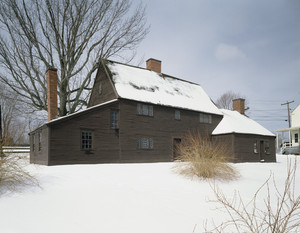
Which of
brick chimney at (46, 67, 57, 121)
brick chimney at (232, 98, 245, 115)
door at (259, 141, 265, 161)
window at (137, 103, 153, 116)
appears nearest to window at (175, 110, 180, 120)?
window at (137, 103, 153, 116)

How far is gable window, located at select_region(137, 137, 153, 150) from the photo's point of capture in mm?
17766

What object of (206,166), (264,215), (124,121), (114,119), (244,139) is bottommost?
(264,215)

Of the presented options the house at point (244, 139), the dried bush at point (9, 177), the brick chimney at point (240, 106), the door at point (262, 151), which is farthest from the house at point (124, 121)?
the dried bush at point (9, 177)

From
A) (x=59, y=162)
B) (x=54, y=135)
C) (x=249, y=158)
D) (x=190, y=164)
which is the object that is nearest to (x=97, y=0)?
(x=54, y=135)

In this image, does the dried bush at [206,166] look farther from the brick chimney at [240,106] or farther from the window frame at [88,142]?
the brick chimney at [240,106]

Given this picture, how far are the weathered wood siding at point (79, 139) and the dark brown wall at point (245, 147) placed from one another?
10750 mm

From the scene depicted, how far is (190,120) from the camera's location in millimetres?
21641

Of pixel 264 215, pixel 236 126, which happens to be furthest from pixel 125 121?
pixel 264 215

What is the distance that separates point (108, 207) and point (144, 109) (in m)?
13.0

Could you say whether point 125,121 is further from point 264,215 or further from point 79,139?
point 264,215

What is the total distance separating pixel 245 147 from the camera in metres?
21.4

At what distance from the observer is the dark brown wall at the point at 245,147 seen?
2066 cm

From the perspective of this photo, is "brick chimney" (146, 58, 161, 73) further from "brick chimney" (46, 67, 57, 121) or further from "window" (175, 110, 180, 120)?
"brick chimney" (46, 67, 57, 121)

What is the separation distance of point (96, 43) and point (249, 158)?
18654mm
